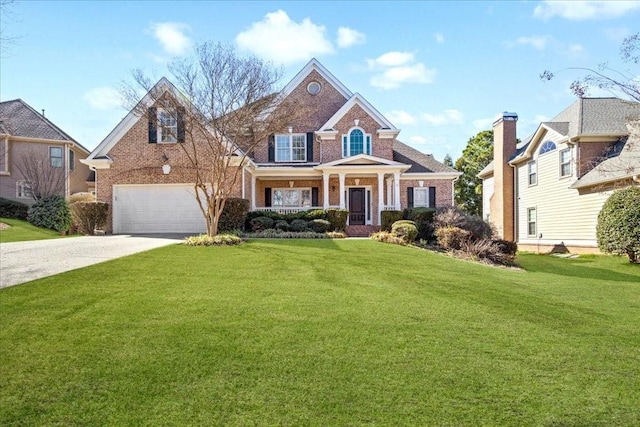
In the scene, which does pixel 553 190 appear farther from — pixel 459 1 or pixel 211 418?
pixel 211 418

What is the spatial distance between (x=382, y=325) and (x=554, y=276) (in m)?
8.54

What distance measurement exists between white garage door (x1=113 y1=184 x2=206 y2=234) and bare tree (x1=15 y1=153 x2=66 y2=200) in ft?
37.3

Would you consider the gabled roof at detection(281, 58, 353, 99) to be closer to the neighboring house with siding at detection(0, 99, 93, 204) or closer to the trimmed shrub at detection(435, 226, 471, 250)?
the trimmed shrub at detection(435, 226, 471, 250)

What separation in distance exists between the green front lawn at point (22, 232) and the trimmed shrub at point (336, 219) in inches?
463

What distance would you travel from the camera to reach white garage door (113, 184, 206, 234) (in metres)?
21.0

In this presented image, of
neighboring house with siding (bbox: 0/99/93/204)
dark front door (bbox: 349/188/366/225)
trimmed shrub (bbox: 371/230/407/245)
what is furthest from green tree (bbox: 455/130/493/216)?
neighboring house with siding (bbox: 0/99/93/204)

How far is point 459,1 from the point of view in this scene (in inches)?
494

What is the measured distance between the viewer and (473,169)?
131 feet

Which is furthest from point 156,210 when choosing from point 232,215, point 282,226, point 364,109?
point 364,109

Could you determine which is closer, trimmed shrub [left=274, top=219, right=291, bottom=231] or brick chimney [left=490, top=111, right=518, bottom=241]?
trimmed shrub [left=274, top=219, right=291, bottom=231]

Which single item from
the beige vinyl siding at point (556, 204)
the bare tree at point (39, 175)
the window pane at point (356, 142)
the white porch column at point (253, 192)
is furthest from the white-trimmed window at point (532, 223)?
the bare tree at point (39, 175)

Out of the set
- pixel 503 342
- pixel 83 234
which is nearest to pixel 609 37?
pixel 503 342

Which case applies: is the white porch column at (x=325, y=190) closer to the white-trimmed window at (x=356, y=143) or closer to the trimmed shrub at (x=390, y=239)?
the white-trimmed window at (x=356, y=143)

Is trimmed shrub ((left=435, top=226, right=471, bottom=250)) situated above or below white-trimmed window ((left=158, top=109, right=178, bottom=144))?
below
